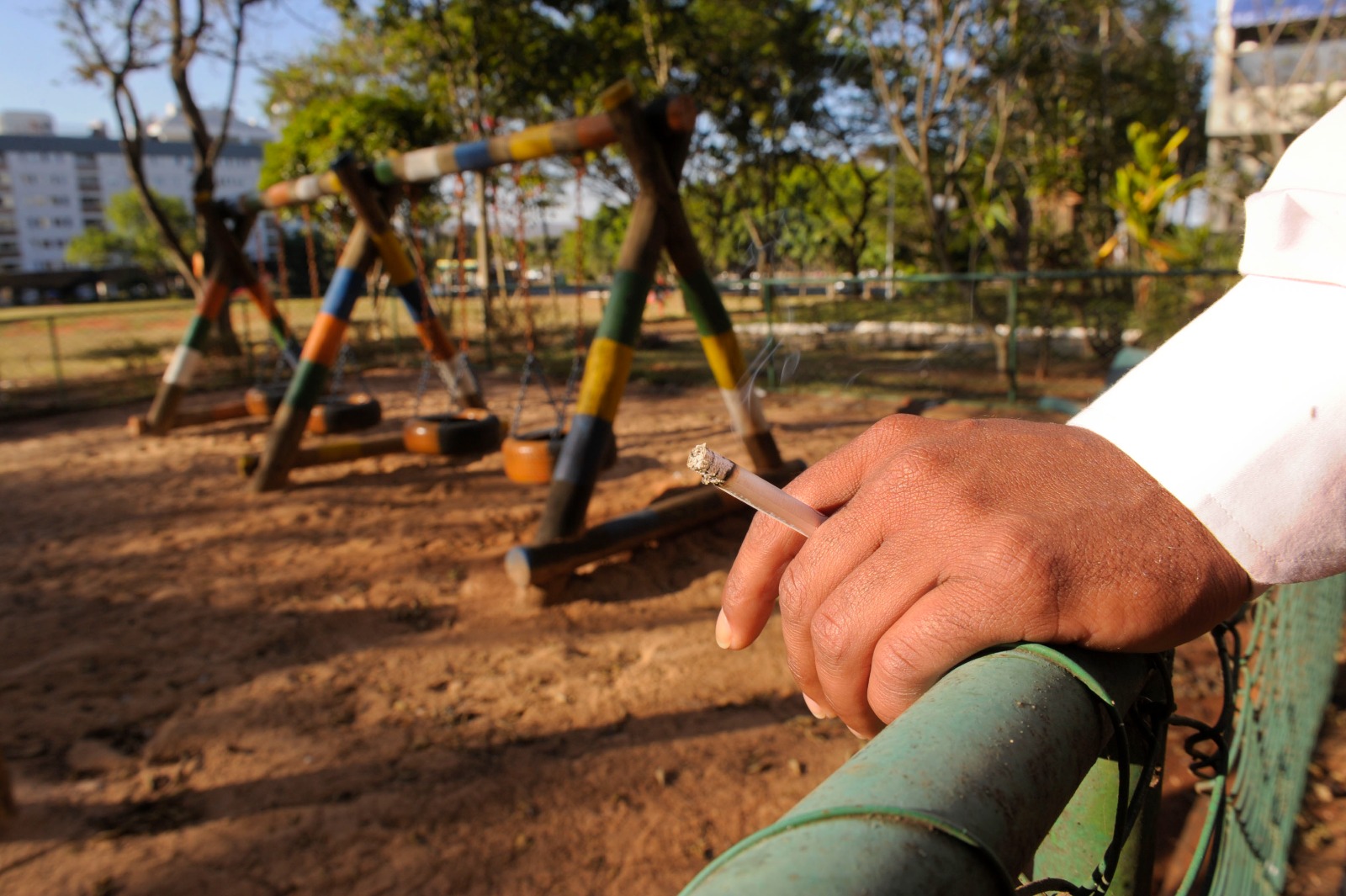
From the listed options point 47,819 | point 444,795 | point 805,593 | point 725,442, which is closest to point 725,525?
point 725,442

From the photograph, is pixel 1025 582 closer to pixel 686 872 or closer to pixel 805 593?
pixel 805 593

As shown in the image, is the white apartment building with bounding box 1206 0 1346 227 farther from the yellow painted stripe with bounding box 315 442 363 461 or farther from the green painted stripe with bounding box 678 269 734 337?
the yellow painted stripe with bounding box 315 442 363 461

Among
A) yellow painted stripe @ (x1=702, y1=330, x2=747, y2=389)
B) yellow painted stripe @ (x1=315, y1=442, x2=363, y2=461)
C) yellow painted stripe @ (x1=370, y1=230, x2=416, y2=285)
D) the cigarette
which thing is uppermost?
yellow painted stripe @ (x1=370, y1=230, x2=416, y2=285)

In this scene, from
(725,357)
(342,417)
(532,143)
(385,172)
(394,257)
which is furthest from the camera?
(342,417)

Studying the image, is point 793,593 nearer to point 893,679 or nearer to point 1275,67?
point 893,679

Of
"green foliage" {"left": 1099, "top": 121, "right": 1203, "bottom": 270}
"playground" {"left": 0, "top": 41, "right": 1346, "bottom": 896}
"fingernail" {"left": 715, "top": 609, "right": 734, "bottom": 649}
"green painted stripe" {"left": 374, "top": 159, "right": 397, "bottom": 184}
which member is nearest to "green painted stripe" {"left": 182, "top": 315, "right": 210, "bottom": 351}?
"playground" {"left": 0, "top": 41, "right": 1346, "bottom": 896}

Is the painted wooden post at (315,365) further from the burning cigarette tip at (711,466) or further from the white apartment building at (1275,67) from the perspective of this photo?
the white apartment building at (1275,67)

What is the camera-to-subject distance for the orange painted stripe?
5711 mm

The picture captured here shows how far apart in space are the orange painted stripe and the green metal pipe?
578 cm

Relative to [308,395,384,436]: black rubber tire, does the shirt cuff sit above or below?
above

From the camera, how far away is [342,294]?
5.79 m

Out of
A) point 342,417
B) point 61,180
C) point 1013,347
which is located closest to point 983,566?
point 342,417

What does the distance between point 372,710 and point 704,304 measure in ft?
8.65

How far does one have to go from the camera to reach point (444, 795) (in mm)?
2666
